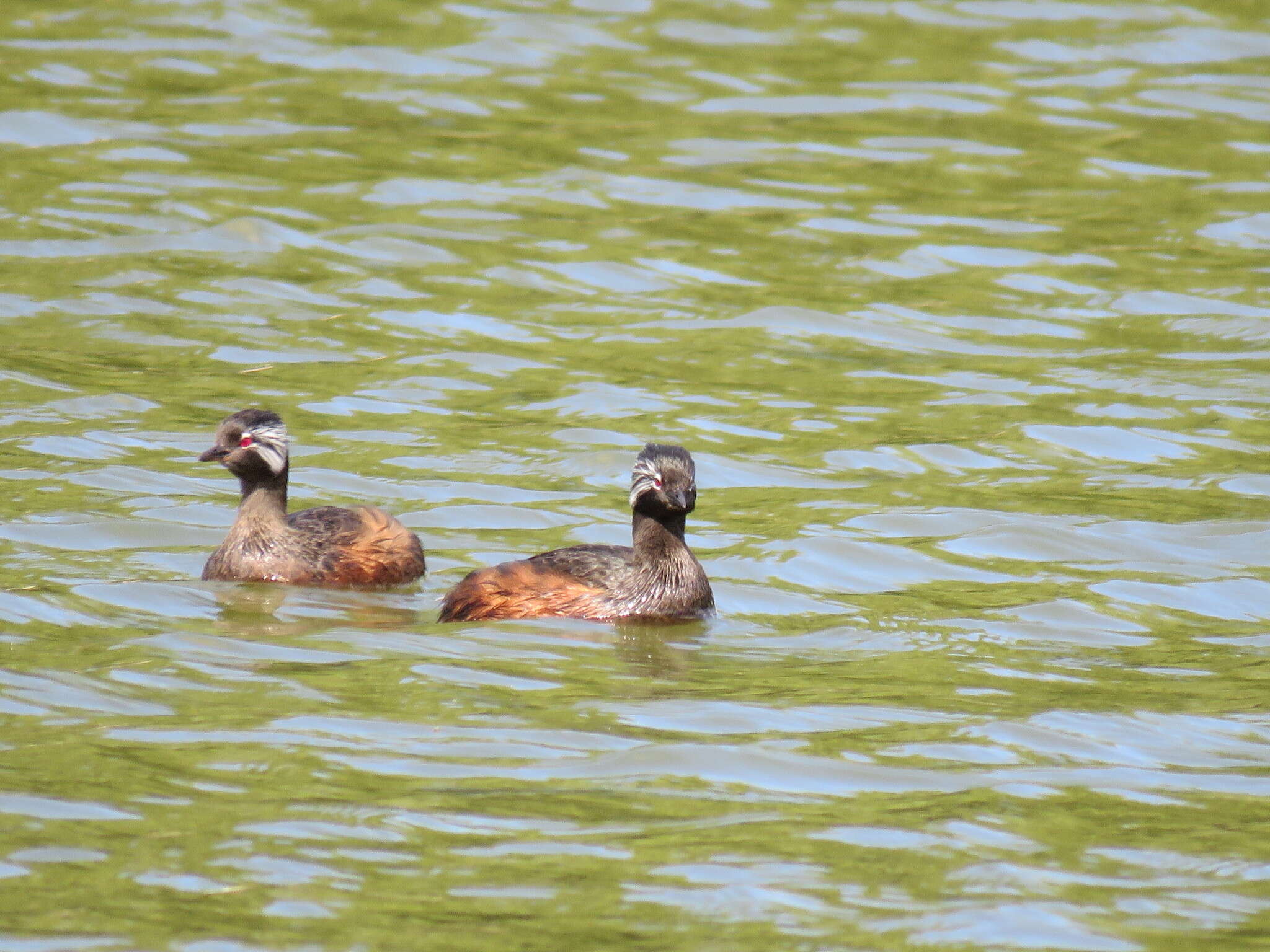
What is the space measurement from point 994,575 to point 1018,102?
12739 mm

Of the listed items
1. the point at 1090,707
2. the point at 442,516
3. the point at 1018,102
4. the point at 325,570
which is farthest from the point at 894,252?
the point at 1090,707

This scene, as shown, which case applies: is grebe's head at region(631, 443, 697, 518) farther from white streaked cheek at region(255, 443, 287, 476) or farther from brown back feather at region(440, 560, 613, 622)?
white streaked cheek at region(255, 443, 287, 476)

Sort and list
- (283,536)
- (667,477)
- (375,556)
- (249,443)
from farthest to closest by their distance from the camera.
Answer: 1. (249,443)
2. (283,536)
3. (375,556)
4. (667,477)

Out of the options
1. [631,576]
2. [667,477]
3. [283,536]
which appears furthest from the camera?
[283,536]

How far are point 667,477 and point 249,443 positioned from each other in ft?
9.35

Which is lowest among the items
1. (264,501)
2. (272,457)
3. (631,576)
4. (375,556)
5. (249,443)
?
(375,556)

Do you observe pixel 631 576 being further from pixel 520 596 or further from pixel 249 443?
pixel 249 443

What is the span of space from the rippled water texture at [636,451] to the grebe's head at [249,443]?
2.48 feet

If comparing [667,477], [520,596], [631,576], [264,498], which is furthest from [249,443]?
[667,477]

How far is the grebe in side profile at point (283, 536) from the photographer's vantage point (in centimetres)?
1270

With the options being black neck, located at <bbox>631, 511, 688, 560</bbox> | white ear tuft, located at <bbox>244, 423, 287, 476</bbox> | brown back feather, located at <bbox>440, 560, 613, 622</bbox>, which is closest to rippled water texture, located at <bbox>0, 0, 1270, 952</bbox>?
brown back feather, located at <bbox>440, 560, 613, 622</bbox>

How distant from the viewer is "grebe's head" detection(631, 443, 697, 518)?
12.0 metres

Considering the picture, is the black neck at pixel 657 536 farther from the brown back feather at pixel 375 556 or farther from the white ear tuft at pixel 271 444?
the white ear tuft at pixel 271 444

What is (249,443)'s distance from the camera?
42.7 ft
